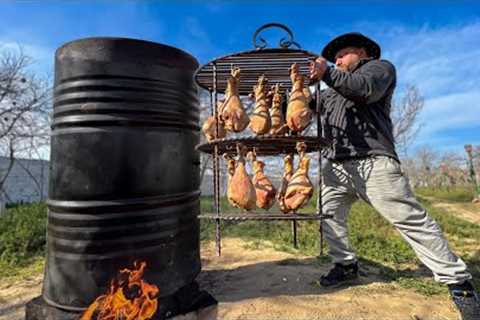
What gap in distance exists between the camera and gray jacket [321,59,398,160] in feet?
7.52

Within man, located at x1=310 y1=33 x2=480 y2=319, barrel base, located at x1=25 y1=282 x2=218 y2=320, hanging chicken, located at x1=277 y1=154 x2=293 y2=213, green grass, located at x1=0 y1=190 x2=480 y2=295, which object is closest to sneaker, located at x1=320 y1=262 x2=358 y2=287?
man, located at x1=310 y1=33 x2=480 y2=319

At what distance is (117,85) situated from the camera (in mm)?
1763

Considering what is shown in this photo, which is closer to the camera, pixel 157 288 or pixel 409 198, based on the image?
pixel 157 288

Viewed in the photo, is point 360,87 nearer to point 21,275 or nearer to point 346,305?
point 346,305

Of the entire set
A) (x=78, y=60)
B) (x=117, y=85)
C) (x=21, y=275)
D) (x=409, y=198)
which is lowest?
(x=21, y=275)

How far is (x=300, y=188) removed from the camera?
1.74 m

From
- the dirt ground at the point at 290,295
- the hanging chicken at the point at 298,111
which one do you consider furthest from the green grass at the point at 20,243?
the hanging chicken at the point at 298,111

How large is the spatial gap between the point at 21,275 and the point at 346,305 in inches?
157

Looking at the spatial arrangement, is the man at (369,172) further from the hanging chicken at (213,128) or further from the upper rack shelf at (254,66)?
the hanging chicken at (213,128)

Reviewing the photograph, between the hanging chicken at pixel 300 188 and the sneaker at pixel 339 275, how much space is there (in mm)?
1547

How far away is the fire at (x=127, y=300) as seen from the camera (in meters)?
1.64

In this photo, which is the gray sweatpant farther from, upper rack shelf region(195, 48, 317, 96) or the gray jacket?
upper rack shelf region(195, 48, 317, 96)

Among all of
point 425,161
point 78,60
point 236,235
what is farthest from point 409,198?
point 425,161

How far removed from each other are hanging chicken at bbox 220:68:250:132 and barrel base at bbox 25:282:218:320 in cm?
110
